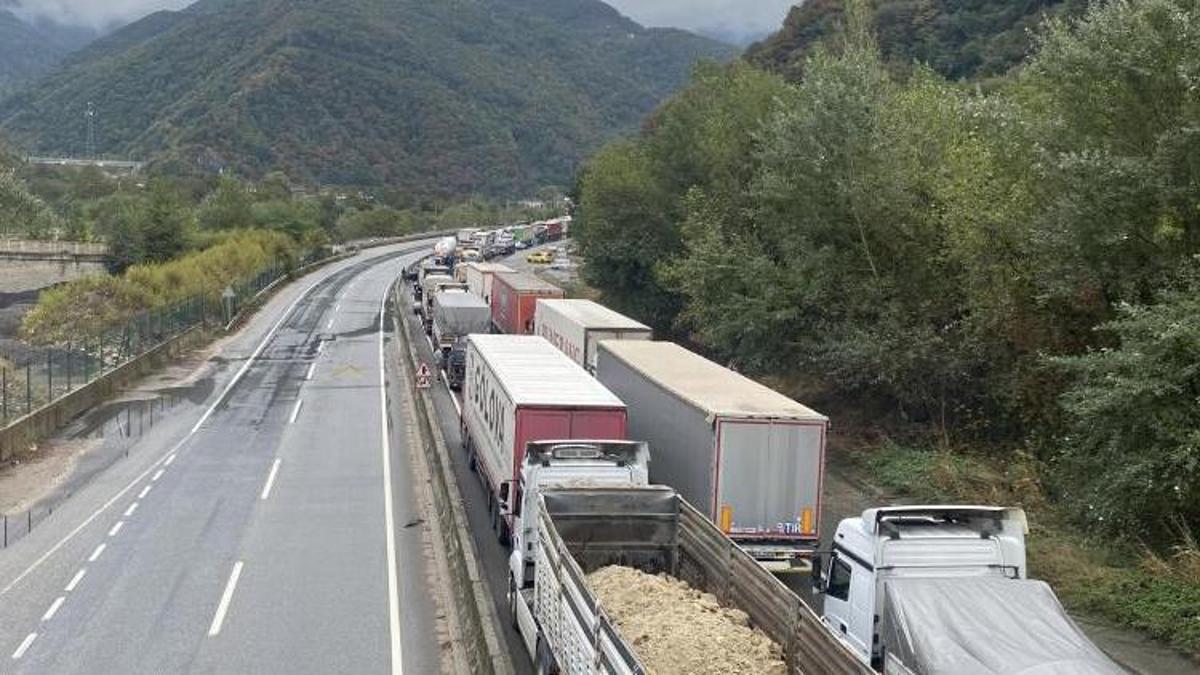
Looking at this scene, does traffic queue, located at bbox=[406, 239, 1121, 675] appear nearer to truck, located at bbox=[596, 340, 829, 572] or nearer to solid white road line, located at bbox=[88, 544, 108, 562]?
truck, located at bbox=[596, 340, 829, 572]

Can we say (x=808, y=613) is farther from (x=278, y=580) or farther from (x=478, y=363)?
(x=478, y=363)

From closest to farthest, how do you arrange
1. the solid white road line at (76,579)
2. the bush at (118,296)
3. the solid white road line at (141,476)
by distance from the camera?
1. the solid white road line at (76,579)
2. the solid white road line at (141,476)
3. the bush at (118,296)

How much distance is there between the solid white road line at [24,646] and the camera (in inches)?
595

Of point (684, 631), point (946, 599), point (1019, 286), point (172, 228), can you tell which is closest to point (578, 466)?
point (684, 631)

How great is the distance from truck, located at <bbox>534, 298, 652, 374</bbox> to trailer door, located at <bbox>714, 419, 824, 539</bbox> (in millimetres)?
10357

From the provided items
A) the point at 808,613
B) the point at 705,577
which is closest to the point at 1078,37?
the point at 705,577

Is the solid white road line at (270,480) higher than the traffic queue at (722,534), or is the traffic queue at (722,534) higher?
the traffic queue at (722,534)

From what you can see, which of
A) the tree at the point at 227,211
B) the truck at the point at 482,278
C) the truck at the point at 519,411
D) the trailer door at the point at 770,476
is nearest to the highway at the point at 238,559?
the truck at the point at 519,411

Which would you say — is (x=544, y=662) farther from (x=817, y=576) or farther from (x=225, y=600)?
(x=225, y=600)

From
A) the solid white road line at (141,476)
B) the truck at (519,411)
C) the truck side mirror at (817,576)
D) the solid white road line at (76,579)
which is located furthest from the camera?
the solid white road line at (141,476)

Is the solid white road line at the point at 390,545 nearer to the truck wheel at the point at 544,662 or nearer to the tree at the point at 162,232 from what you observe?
the truck wheel at the point at 544,662

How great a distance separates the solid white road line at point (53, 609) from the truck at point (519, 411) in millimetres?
6567

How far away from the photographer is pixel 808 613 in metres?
9.91

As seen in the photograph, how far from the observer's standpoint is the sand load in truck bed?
33.3 ft
